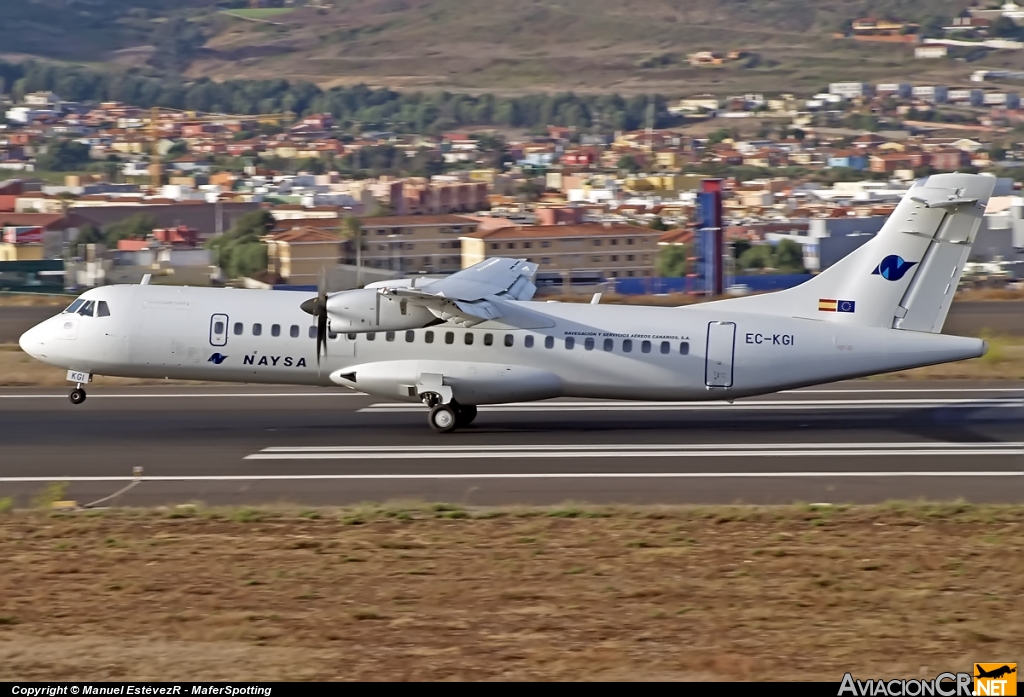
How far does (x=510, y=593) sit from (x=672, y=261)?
46.9 m

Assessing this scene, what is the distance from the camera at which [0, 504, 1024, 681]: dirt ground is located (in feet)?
36.5

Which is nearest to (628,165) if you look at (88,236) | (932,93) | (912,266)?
(932,93)

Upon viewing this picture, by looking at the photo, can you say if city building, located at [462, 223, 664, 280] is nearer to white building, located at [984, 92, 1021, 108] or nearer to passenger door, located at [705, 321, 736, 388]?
passenger door, located at [705, 321, 736, 388]

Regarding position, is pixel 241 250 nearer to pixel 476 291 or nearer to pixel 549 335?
pixel 549 335

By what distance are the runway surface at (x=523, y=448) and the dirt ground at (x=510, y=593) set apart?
6.09ft

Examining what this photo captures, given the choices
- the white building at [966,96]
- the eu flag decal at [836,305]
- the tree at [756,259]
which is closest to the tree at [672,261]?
the tree at [756,259]

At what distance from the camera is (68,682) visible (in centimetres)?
1040

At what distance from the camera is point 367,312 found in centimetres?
2220

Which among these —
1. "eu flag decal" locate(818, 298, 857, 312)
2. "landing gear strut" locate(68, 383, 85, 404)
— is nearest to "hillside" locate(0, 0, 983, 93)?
"eu flag decal" locate(818, 298, 857, 312)

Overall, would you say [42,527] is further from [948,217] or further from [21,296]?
[21,296]

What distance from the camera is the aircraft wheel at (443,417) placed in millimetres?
23641

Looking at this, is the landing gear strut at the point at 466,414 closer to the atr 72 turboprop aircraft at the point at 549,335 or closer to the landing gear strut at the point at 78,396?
the atr 72 turboprop aircraft at the point at 549,335

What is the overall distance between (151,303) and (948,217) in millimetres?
14413

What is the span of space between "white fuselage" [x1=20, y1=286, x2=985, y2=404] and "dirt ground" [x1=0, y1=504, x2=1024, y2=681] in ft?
19.6
